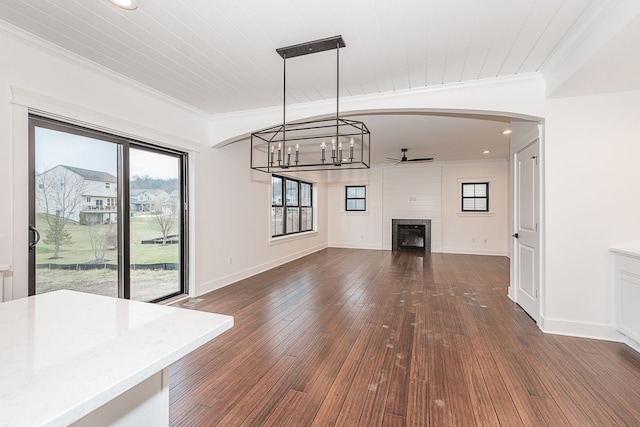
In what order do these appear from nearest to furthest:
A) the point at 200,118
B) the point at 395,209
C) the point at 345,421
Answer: the point at 345,421 < the point at 200,118 < the point at 395,209

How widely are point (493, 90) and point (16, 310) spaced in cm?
384

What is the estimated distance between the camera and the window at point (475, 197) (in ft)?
25.8

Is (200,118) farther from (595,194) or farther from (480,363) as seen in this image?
(595,194)

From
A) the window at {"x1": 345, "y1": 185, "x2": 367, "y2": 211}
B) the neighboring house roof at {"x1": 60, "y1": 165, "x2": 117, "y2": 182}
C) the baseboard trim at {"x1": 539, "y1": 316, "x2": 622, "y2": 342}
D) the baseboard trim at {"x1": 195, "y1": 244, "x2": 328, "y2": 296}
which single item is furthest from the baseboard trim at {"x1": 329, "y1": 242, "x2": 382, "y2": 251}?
the neighboring house roof at {"x1": 60, "y1": 165, "x2": 117, "y2": 182}

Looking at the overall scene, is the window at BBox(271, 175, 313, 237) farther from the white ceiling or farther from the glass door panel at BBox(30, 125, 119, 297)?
the glass door panel at BBox(30, 125, 119, 297)

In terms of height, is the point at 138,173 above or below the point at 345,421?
above

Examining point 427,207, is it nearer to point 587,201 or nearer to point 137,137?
point 587,201

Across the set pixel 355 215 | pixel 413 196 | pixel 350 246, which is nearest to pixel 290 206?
pixel 355 215

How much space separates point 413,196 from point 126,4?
25.0ft

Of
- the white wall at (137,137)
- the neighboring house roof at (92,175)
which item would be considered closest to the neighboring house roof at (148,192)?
the neighboring house roof at (92,175)

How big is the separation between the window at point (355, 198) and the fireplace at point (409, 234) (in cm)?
107

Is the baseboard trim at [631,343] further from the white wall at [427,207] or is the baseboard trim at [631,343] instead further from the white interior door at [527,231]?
the white wall at [427,207]

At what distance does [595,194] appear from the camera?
2.79m

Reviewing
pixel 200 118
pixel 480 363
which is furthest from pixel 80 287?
pixel 480 363
